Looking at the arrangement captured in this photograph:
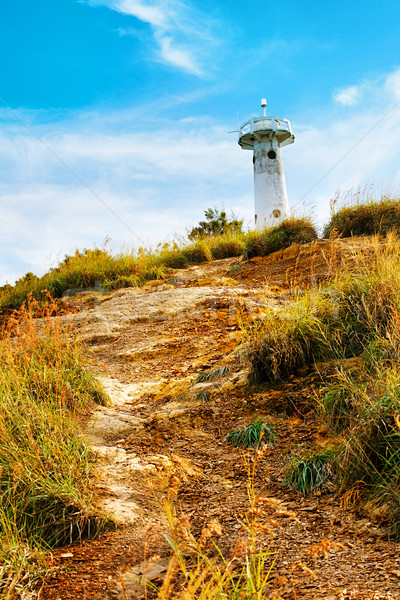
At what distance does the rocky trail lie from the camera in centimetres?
207

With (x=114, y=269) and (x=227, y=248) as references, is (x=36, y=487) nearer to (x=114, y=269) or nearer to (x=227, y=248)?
(x=114, y=269)

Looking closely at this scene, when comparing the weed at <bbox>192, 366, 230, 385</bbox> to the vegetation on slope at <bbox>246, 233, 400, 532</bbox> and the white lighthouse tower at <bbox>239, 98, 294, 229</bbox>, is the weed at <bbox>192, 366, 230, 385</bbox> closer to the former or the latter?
the vegetation on slope at <bbox>246, 233, 400, 532</bbox>

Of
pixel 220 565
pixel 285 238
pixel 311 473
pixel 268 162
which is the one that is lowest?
pixel 220 565

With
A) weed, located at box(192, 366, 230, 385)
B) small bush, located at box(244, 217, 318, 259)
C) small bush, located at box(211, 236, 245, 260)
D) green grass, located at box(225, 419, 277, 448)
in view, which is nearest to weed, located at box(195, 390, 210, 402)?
weed, located at box(192, 366, 230, 385)

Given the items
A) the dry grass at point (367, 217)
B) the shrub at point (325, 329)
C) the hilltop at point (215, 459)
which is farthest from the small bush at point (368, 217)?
the shrub at point (325, 329)

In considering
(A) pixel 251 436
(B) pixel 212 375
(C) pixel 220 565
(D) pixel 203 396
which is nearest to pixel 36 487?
(C) pixel 220 565

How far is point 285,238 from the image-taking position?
1052 centimetres

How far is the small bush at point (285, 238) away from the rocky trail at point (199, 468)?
306 cm

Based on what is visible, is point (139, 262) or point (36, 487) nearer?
point (36, 487)

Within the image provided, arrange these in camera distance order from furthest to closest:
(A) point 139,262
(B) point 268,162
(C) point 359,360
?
1. (B) point 268,162
2. (A) point 139,262
3. (C) point 359,360

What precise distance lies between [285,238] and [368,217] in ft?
5.93

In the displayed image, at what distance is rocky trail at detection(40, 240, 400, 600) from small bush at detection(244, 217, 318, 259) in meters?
3.06

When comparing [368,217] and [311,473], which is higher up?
[368,217]

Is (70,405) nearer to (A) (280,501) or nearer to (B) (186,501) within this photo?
(B) (186,501)
